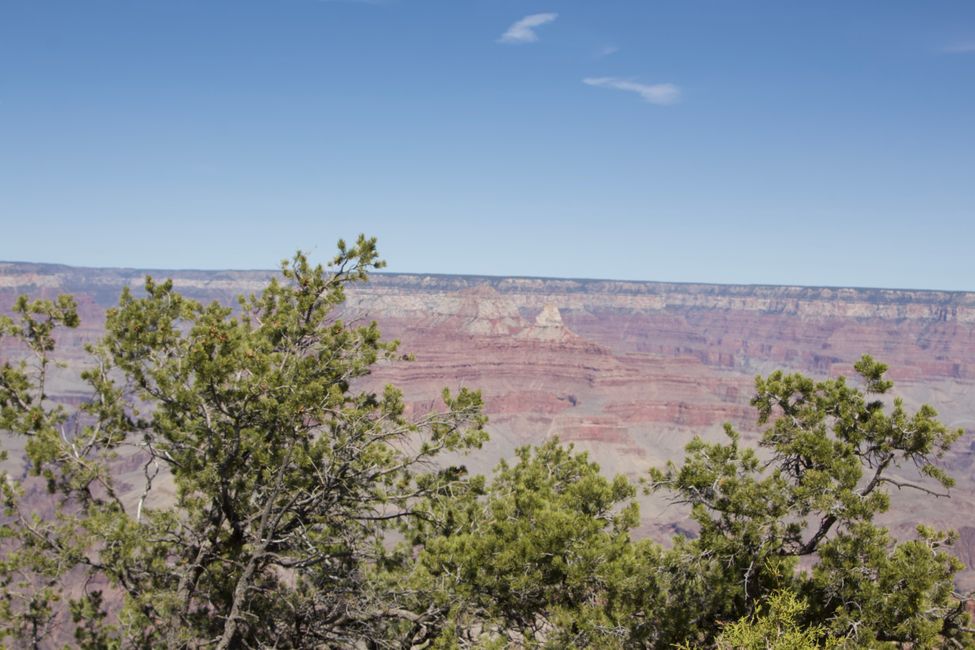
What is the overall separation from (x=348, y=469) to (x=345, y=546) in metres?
2.54

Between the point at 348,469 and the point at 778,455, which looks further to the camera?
the point at 348,469

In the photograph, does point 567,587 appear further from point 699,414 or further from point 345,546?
point 699,414

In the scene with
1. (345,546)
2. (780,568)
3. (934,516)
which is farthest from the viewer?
(934,516)

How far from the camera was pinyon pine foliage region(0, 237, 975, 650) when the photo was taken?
10.6 metres

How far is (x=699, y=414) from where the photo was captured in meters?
164

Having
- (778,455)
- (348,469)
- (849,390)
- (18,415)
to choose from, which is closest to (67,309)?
(18,415)

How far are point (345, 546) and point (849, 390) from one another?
956 cm

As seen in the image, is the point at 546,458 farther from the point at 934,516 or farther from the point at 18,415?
the point at 934,516

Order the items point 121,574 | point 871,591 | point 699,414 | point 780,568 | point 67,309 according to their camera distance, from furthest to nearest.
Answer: point 699,414, point 67,309, point 121,574, point 780,568, point 871,591

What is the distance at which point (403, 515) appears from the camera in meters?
12.6

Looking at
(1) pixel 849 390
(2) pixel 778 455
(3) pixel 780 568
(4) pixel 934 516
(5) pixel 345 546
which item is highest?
(1) pixel 849 390

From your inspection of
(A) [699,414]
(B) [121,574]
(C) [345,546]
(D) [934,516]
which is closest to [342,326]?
(C) [345,546]

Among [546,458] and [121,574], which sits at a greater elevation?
[546,458]

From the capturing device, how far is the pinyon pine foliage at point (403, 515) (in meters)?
10.6
